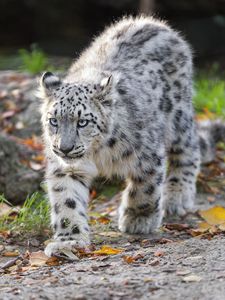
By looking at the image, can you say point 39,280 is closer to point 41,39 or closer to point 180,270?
point 180,270

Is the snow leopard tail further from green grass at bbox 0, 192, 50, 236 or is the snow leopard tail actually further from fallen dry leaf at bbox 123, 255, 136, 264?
fallen dry leaf at bbox 123, 255, 136, 264

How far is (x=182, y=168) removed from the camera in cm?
784

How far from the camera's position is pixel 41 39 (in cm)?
1755

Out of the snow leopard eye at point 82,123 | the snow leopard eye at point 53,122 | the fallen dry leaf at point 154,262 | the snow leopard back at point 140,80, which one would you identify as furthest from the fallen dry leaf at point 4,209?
the fallen dry leaf at point 154,262

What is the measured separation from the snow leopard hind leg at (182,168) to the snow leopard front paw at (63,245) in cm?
166

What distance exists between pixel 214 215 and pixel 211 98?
3.94 metres

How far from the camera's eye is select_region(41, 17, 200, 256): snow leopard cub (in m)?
6.19

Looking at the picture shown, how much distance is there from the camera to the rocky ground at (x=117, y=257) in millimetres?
4613

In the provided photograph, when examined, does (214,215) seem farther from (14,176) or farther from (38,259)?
(14,176)

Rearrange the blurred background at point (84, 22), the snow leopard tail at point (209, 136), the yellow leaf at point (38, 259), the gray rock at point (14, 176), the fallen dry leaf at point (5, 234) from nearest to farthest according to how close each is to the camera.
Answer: the yellow leaf at point (38, 259)
the fallen dry leaf at point (5, 234)
the gray rock at point (14, 176)
the snow leopard tail at point (209, 136)
the blurred background at point (84, 22)

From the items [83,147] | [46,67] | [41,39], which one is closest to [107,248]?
[83,147]

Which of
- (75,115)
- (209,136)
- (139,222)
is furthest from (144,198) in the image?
(209,136)

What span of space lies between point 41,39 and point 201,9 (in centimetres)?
395

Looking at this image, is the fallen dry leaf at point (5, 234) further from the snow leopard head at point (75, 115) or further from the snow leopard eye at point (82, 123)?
the snow leopard eye at point (82, 123)
